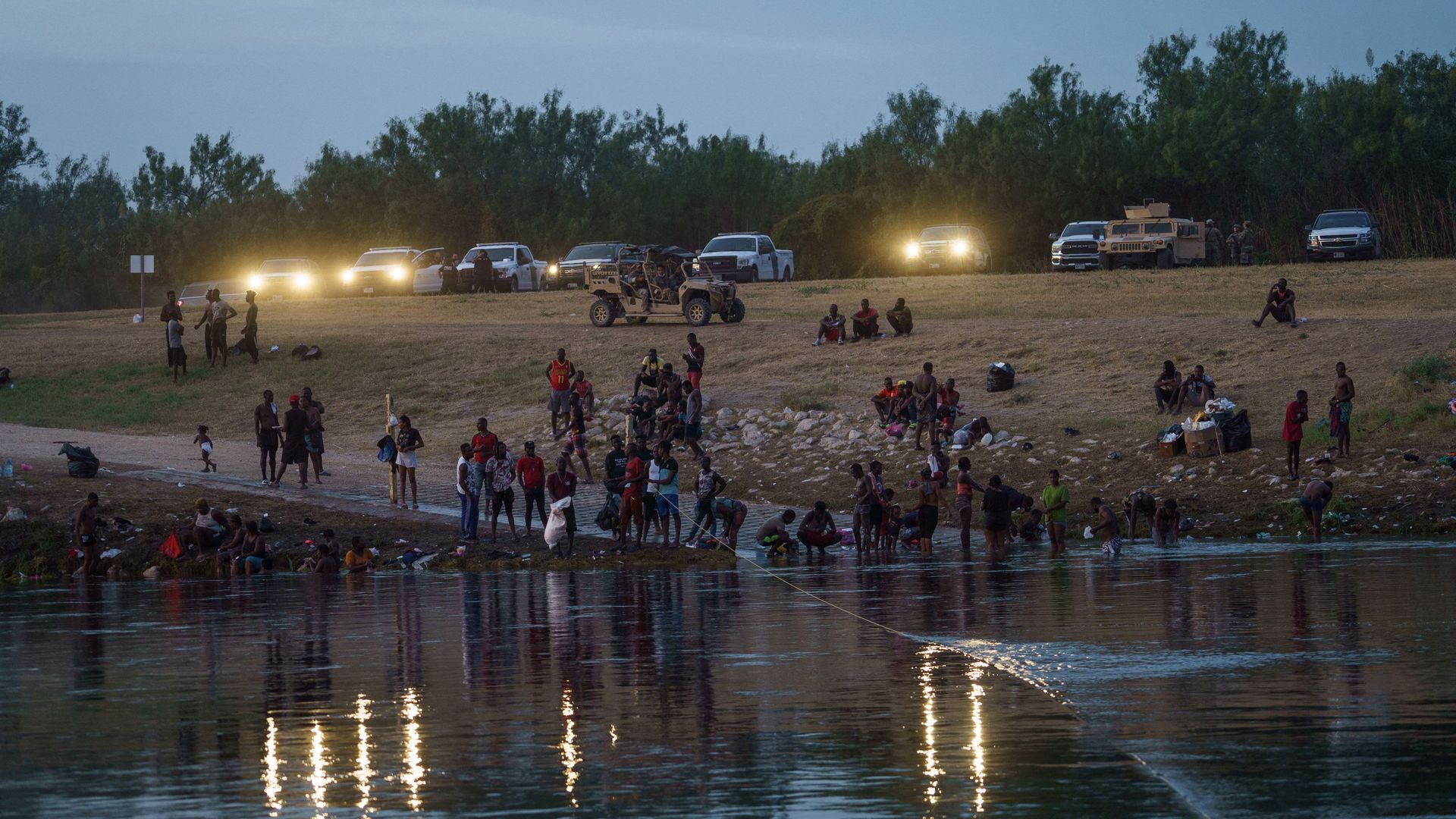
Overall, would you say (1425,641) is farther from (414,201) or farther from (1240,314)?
(414,201)

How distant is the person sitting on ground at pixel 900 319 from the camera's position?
38.1 meters

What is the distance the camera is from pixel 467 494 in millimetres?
23391

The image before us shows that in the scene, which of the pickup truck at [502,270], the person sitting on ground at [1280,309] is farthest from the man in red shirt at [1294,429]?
the pickup truck at [502,270]

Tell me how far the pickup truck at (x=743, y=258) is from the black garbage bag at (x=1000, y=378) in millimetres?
18719

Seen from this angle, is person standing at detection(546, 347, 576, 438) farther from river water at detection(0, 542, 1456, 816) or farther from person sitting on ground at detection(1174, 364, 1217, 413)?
river water at detection(0, 542, 1456, 816)

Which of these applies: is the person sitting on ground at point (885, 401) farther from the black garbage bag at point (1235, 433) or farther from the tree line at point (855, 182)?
the tree line at point (855, 182)

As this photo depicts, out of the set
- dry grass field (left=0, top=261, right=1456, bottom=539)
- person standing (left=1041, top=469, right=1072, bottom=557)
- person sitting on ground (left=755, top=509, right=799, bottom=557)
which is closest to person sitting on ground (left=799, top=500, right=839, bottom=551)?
person sitting on ground (left=755, top=509, right=799, bottom=557)

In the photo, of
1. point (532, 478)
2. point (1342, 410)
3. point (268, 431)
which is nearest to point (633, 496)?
point (532, 478)

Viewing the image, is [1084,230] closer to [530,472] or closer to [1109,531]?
[1109,531]

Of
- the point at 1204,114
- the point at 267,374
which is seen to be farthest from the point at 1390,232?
the point at 267,374

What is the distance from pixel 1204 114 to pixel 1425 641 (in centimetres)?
5195

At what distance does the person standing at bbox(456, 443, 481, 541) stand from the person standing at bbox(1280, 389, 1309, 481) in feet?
38.5

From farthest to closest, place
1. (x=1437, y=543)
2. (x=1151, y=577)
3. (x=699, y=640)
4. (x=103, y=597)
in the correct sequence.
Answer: (x=1437, y=543)
(x=103, y=597)
(x=1151, y=577)
(x=699, y=640)

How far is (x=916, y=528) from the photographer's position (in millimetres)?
23547
